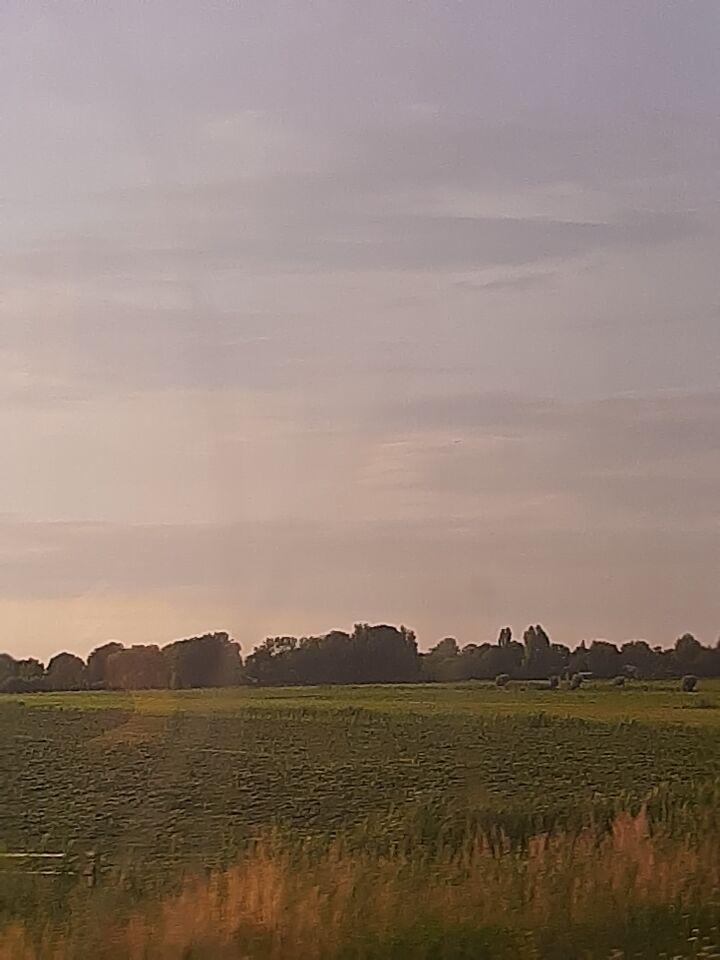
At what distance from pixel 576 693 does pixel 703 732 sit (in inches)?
47.7

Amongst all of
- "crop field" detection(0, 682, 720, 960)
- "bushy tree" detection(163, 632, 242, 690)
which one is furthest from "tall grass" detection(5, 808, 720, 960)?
"bushy tree" detection(163, 632, 242, 690)

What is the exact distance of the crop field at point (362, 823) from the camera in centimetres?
781

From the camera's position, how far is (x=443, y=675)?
1350 centimetres

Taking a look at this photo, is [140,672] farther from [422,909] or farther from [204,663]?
[422,909]

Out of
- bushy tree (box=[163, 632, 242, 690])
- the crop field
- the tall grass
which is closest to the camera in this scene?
the tall grass

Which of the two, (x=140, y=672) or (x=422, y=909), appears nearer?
(x=422, y=909)

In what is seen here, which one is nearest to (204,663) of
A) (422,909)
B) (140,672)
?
(140,672)

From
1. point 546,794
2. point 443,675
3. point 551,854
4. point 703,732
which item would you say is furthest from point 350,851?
point 703,732

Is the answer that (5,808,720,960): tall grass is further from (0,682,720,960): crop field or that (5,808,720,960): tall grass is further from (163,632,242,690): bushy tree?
(163,632,242,690): bushy tree

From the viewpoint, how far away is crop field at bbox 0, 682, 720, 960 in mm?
7812

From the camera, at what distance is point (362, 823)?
455 inches

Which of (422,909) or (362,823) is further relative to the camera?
(362,823)

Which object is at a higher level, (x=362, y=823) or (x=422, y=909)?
(x=362, y=823)

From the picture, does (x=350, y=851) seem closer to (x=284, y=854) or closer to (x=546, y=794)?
(x=284, y=854)
